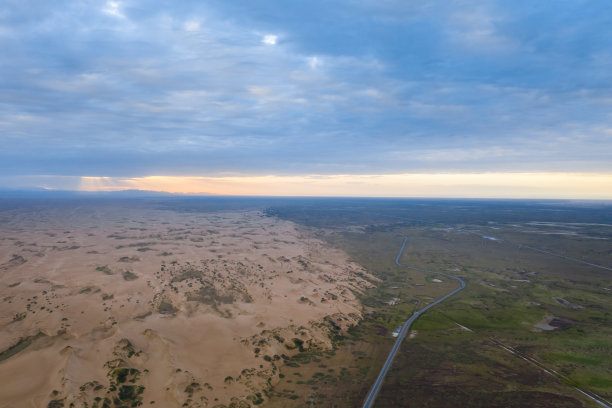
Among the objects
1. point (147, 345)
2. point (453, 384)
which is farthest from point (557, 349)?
point (147, 345)

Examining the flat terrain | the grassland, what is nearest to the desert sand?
the flat terrain

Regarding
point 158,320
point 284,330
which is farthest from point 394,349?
point 158,320

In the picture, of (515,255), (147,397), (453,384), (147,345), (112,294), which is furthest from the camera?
(515,255)

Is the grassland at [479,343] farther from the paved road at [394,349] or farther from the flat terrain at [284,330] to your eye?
the paved road at [394,349]

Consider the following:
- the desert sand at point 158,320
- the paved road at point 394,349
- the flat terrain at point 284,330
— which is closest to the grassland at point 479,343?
the flat terrain at point 284,330

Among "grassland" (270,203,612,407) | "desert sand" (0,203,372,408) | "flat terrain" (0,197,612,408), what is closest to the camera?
"desert sand" (0,203,372,408)

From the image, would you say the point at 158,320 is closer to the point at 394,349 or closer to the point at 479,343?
the point at 394,349

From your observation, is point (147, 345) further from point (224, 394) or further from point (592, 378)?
point (592, 378)

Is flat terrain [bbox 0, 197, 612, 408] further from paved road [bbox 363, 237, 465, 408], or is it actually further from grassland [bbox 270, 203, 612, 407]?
paved road [bbox 363, 237, 465, 408]
